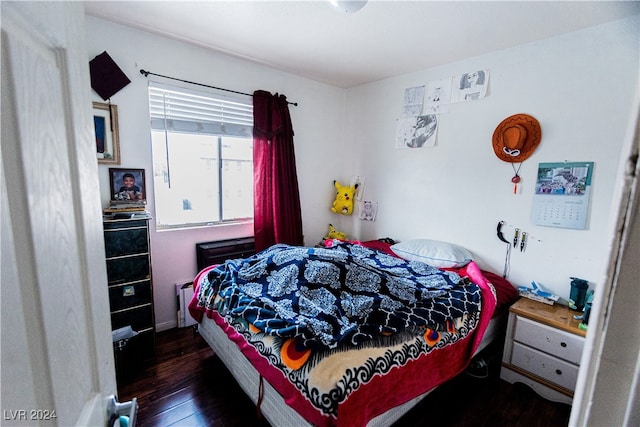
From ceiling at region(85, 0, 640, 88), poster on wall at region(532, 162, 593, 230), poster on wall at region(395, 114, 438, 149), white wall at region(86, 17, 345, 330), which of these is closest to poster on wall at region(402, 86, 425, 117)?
poster on wall at region(395, 114, 438, 149)

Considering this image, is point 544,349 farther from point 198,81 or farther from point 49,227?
point 198,81

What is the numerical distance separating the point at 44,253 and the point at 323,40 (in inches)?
90.9

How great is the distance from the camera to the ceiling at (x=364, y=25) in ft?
5.60

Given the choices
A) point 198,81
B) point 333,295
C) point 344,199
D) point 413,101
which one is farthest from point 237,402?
point 413,101

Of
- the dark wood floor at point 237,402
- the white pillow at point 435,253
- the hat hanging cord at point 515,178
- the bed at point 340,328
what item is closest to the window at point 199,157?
the bed at point 340,328

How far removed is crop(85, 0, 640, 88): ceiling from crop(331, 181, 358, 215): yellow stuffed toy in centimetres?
136

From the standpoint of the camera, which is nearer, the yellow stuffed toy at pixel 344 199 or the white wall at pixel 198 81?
the white wall at pixel 198 81

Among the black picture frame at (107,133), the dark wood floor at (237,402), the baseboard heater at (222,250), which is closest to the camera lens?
the dark wood floor at (237,402)

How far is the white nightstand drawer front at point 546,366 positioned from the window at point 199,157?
251 centimetres

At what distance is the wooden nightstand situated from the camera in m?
1.71

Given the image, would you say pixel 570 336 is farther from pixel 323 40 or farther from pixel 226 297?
pixel 323 40

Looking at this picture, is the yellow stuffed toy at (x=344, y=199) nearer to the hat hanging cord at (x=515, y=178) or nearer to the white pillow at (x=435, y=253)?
the white pillow at (x=435, y=253)

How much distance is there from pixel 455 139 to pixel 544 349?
171 centimetres

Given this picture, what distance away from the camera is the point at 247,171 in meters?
2.86
